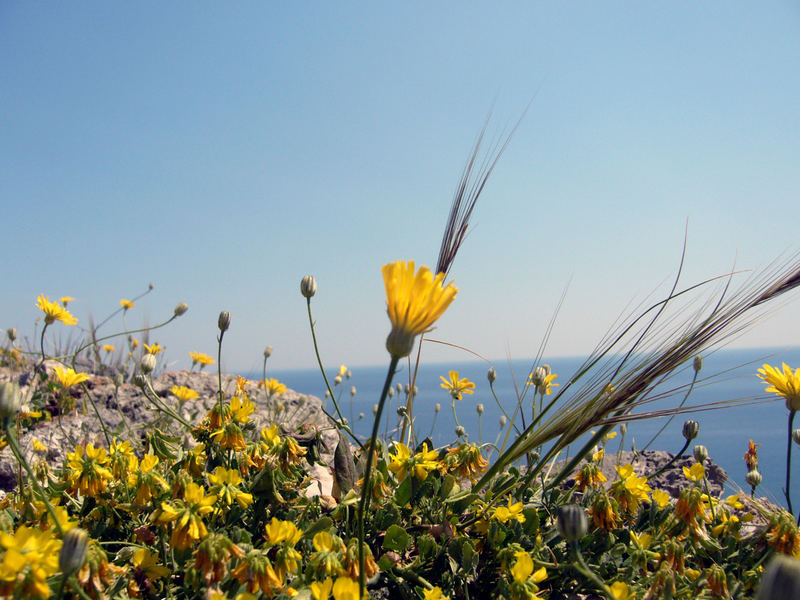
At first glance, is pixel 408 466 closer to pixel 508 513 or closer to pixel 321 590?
pixel 508 513

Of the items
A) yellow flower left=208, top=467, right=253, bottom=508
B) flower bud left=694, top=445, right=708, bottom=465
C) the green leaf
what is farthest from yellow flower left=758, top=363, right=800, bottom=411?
yellow flower left=208, top=467, right=253, bottom=508

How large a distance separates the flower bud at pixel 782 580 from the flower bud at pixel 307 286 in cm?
155

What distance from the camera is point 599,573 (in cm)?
157

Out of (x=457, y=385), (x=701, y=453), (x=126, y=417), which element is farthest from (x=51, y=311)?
(x=701, y=453)

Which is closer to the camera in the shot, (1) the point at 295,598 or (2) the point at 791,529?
(1) the point at 295,598

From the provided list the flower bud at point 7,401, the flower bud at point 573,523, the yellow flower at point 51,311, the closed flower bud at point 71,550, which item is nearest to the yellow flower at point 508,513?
the flower bud at point 573,523

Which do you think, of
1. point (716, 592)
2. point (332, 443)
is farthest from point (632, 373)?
point (332, 443)

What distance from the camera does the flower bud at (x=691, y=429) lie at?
76.8 inches

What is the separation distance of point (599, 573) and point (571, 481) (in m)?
0.91

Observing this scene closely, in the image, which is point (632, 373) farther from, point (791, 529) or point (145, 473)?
point (145, 473)

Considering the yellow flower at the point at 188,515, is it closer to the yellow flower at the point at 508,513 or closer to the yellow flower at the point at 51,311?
the yellow flower at the point at 508,513

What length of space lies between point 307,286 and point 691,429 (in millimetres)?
1640

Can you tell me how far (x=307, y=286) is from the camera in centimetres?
193

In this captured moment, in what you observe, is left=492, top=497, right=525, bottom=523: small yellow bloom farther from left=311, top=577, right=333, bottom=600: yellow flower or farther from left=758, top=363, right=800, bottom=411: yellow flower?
left=758, top=363, right=800, bottom=411: yellow flower
